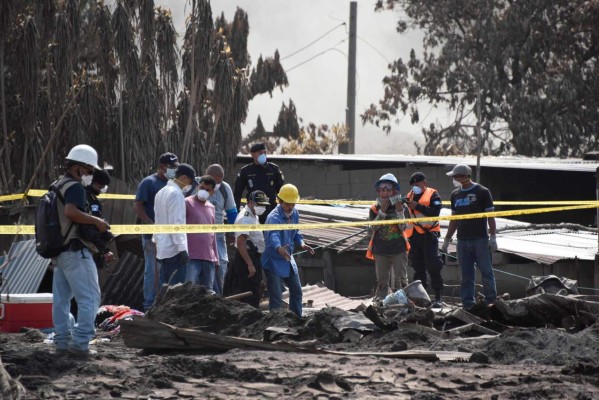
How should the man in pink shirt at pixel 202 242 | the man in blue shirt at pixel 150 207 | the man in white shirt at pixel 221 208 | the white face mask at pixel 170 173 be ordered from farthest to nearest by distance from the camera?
the man in white shirt at pixel 221 208 < the white face mask at pixel 170 173 < the man in blue shirt at pixel 150 207 < the man in pink shirt at pixel 202 242

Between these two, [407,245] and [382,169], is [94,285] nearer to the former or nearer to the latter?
[407,245]

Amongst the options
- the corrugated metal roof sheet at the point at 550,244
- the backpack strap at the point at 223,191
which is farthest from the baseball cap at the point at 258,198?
the corrugated metal roof sheet at the point at 550,244

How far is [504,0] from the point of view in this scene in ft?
130

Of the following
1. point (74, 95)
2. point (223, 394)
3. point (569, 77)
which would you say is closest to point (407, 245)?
point (223, 394)

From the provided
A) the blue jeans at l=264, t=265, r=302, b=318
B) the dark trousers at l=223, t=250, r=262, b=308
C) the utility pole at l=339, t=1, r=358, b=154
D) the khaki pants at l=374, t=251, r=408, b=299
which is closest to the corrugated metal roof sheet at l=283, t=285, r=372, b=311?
the khaki pants at l=374, t=251, r=408, b=299

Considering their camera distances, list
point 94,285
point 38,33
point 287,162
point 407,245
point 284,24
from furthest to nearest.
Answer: point 284,24 < point 287,162 < point 38,33 < point 407,245 < point 94,285

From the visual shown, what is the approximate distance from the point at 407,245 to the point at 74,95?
11461 millimetres

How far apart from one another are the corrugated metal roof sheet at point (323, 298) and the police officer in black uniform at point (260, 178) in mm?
1192

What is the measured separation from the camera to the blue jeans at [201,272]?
39.9 feet

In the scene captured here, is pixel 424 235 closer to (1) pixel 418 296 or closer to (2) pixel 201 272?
(1) pixel 418 296

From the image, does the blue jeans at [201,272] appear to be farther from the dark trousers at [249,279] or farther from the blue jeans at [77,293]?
the blue jeans at [77,293]

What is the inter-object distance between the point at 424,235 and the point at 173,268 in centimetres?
351

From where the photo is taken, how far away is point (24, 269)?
12.8m

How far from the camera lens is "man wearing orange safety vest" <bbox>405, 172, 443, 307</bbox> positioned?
46.2 ft
